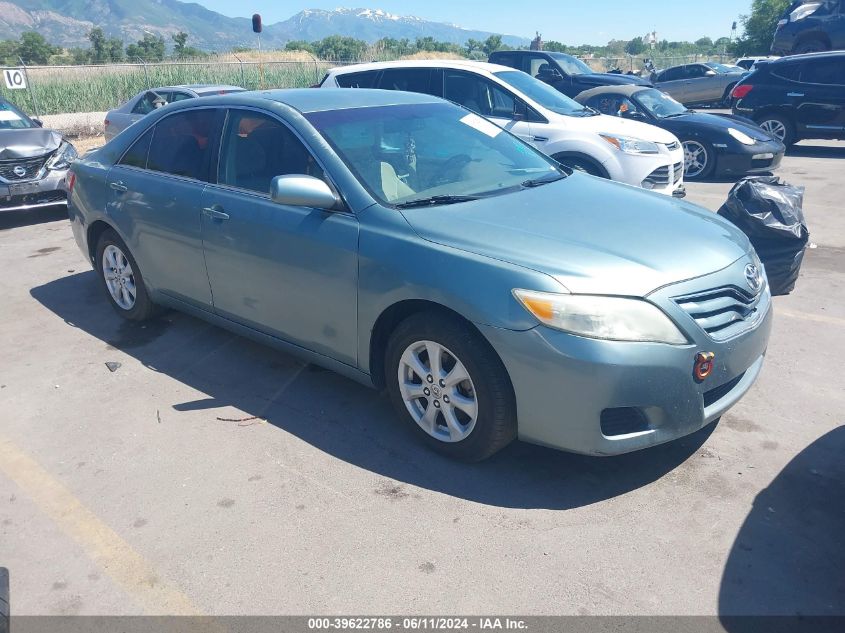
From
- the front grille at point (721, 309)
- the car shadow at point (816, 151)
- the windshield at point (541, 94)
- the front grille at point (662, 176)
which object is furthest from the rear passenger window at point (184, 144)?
the car shadow at point (816, 151)

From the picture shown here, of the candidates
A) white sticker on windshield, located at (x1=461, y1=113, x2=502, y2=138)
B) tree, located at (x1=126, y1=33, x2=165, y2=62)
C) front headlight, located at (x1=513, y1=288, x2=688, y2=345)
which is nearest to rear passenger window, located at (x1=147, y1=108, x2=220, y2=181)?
white sticker on windshield, located at (x1=461, y1=113, x2=502, y2=138)

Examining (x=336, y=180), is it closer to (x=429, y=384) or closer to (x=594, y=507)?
(x=429, y=384)

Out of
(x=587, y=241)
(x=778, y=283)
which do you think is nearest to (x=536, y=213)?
(x=587, y=241)

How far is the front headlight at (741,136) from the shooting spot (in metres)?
10.5

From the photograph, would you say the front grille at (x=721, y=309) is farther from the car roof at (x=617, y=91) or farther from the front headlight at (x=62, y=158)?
the car roof at (x=617, y=91)

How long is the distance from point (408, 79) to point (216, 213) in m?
5.34

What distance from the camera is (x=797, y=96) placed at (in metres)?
12.6

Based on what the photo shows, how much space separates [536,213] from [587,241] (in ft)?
1.35

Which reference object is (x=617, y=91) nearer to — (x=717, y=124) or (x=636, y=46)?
(x=717, y=124)

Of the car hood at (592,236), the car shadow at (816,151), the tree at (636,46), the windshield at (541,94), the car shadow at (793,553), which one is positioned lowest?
the tree at (636,46)

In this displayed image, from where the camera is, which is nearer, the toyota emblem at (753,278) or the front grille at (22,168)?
the toyota emblem at (753,278)

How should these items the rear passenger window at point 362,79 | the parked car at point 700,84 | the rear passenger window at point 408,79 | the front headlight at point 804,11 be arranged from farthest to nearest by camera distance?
the parked car at point 700,84 < the front headlight at point 804,11 < the rear passenger window at point 362,79 < the rear passenger window at point 408,79

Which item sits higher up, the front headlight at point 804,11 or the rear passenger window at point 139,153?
the front headlight at point 804,11

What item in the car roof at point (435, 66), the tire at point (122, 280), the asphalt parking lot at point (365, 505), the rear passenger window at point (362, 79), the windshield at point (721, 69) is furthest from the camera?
the windshield at point (721, 69)
